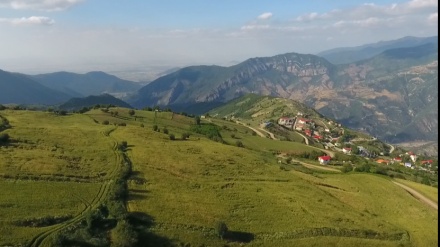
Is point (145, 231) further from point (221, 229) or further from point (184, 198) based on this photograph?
point (184, 198)

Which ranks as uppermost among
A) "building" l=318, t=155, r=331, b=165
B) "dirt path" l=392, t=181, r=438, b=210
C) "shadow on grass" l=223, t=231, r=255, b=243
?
"shadow on grass" l=223, t=231, r=255, b=243

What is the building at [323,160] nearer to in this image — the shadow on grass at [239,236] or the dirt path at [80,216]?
the dirt path at [80,216]

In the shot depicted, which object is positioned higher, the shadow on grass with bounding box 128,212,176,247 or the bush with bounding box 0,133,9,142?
the bush with bounding box 0,133,9,142

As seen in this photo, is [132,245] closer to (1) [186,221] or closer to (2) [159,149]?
(1) [186,221]

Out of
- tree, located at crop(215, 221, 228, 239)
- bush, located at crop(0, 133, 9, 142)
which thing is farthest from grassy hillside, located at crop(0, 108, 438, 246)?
bush, located at crop(0, 133, 9, 142)

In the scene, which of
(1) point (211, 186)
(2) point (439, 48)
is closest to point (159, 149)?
(1) point (211, 186)

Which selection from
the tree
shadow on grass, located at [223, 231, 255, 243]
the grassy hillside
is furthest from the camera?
shadow on grass, located at [223, 231, 255, 243]

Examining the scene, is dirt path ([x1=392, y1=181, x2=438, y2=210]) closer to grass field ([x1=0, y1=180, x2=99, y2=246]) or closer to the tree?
the tree

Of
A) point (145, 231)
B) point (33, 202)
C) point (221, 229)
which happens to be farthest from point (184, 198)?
point (33, 202)

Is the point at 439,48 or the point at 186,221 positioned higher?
the point at 439,48
